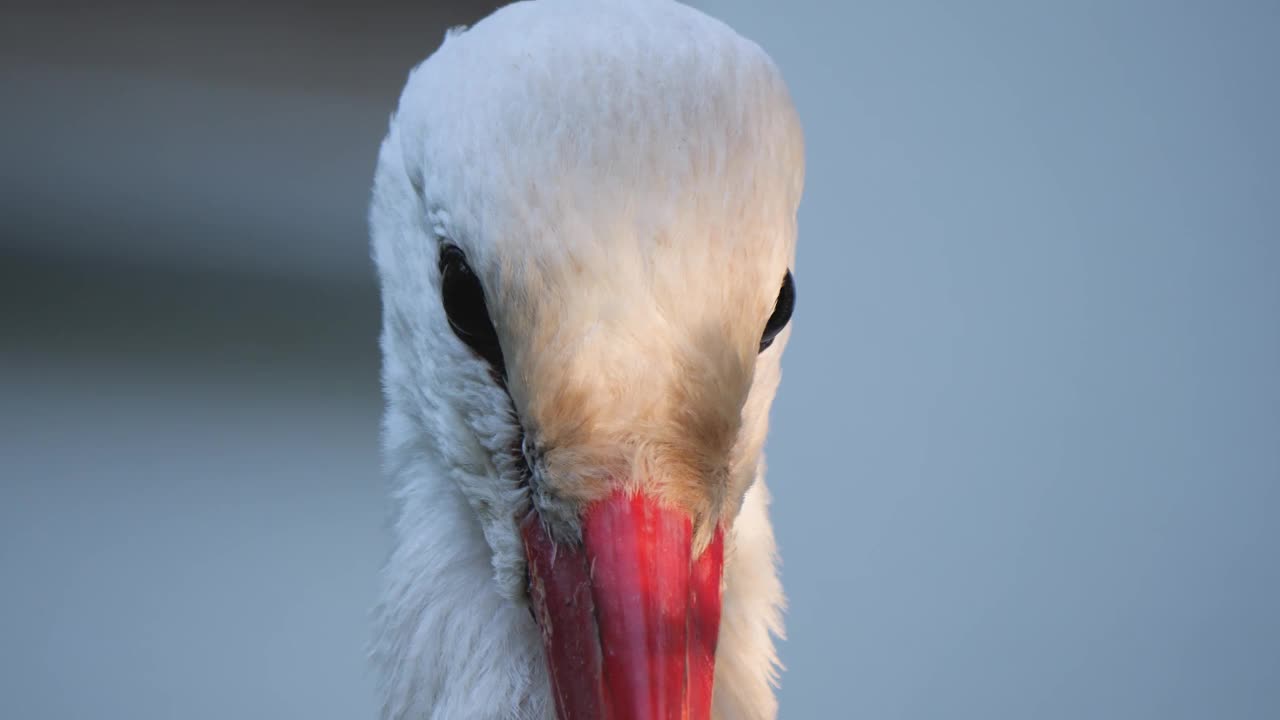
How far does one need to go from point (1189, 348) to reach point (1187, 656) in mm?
393

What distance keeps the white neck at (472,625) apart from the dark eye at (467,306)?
126 millimetres

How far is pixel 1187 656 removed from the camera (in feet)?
3.62

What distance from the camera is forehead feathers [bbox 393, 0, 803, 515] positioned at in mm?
422

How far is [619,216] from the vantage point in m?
0.43

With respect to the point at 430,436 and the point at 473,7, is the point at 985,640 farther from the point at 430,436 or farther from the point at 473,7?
the point at 473,7

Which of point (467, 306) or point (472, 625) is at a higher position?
point (467, 306)

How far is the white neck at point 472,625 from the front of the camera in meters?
0.56

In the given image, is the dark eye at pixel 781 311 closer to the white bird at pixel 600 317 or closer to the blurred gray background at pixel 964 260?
the white bird at pixel 600 317

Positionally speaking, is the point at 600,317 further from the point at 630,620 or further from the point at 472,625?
the point at 472,625

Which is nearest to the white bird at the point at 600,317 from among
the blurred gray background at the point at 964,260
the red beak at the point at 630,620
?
the red beak at the point at 630,620

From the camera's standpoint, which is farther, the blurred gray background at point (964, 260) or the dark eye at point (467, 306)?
the blurred gray background at point (964, 260)

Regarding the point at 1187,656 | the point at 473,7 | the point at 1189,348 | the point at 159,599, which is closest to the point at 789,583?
the point at 1187,656

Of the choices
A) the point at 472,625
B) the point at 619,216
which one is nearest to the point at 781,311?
the point at 619,216

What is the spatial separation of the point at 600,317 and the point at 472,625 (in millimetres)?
266
